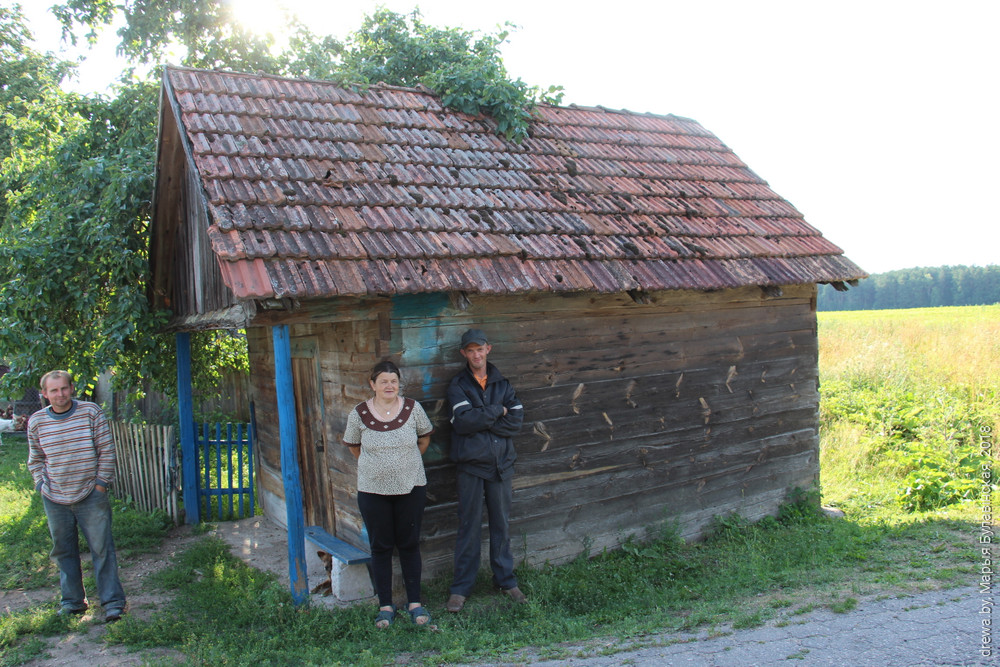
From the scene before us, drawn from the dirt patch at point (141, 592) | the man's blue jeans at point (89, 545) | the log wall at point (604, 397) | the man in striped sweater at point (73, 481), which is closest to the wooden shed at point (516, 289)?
the log wall at point (604, 397)

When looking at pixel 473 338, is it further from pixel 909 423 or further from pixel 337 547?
pixel 909 423

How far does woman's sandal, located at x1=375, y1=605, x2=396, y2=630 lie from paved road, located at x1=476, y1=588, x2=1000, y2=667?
99cm

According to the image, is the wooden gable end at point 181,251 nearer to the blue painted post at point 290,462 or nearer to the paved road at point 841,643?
the blue painted post at point 290,462

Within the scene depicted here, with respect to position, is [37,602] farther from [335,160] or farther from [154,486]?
[335,160]

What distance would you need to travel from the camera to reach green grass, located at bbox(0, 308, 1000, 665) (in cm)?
460

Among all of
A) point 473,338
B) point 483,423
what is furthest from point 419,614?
point 473,338

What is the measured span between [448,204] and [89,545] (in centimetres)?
398

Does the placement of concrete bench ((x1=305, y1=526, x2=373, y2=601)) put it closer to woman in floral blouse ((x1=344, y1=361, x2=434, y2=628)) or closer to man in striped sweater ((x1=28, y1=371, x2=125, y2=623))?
woman in floral blouse ((x1=344, y1=361, x2=434, y2=628))

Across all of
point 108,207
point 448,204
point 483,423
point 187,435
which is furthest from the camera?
point 187,435

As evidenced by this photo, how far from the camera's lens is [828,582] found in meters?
5.59

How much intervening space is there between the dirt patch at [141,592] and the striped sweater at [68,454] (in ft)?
3.36

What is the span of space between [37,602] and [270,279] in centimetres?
383

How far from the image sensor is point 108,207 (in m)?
7.33

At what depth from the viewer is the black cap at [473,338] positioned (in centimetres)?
513
